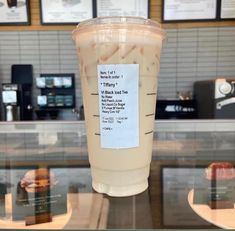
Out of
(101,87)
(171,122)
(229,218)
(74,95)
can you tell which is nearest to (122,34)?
(101,87)

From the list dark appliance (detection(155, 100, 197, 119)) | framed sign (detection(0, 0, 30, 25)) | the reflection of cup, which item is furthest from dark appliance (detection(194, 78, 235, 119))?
the reflection of cup

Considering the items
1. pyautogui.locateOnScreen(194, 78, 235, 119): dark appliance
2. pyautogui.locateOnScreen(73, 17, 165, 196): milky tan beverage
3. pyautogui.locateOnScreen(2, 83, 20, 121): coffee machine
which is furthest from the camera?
pyautogui.locateOnScreen(2, 83, 20, 121): coffee machine

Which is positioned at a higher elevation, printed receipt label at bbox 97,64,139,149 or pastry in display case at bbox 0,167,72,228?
printed receipt label at bbox 97,64,139,149

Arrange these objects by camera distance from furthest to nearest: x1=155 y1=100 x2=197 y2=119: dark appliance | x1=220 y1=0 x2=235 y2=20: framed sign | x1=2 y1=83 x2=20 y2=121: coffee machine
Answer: x1=220 y1=0 x2=235 y2=20: framed sign → x1=2 y1=83 x2=20 y2=121: coffee machine → x1=155 y1=100 x2=197 y2=119: dark appliance

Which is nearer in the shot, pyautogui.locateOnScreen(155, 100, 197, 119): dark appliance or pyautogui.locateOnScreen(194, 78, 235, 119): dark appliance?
pyautogui.locateOnScreen(194, 78, 235, 119): dark appliance

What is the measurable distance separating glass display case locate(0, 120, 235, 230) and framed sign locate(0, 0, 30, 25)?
1.68m

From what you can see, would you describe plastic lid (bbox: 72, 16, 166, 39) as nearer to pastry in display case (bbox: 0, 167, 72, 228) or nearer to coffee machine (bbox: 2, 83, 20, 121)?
pastry in display case (bbox: 0, 167, 72, 228)

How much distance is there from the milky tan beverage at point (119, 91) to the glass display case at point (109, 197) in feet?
0.24

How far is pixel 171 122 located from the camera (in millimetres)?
1327

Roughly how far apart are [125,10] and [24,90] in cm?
113

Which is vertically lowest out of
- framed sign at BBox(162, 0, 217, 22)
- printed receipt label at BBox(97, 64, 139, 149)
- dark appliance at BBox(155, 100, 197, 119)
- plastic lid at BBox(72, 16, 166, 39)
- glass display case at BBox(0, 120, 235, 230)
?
dark appliance at BBox(155, 100, 197, 119)

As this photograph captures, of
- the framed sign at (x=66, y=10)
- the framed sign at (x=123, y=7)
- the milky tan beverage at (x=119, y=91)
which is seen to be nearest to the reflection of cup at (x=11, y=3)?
the framed sign at (x=66, y=10)

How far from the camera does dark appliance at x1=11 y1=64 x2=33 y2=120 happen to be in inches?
93.9

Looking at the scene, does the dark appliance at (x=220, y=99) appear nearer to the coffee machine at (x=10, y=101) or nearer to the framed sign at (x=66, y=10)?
the framed sign at (x=66, y=10)
